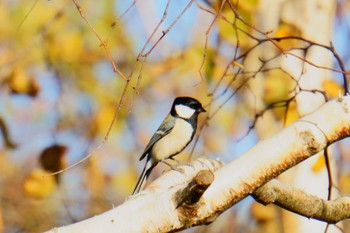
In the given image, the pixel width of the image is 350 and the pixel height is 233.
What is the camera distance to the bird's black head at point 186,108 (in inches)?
154

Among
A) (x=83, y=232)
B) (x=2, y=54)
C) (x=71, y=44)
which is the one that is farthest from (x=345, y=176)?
(x=83, y=232)

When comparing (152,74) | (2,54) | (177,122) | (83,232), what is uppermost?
(2,54)

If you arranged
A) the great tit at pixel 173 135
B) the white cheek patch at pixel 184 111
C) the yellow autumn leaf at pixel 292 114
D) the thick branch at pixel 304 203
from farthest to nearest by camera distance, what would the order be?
the white cheek patch at pixel 184 111, the great tit at pixel 173 135, the yellow autumn leaf at pixel 292 114, the thick branch at pixel 304 203

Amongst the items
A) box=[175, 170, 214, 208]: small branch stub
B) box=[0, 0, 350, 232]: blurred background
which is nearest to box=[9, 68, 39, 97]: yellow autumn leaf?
box=[0, 0, 350, 232]: blurred background

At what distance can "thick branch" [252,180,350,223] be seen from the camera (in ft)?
7.99

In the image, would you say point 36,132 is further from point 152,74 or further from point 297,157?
point 297,157

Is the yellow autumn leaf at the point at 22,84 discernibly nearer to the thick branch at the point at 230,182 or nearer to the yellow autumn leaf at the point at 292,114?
the yellow autumn leaf at the point at 292,114

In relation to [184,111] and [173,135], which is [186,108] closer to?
[184,111]

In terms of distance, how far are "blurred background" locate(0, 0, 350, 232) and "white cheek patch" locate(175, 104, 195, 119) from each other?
4.2 inches

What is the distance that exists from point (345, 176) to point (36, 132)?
7.45 feet

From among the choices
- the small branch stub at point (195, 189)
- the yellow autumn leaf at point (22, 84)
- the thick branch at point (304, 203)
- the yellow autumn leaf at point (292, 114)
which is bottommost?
the small branch stub at point (195, 189)

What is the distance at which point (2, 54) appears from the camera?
537 cm

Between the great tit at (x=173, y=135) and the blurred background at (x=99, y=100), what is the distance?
0.10 m

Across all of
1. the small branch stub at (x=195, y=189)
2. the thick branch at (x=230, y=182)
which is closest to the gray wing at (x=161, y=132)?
the thick branch at (x=230, y=182)
